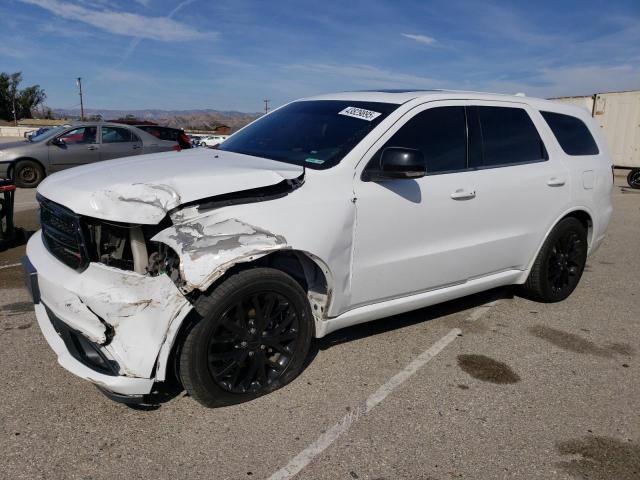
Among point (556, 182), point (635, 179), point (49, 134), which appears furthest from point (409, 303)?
point (635, 179)

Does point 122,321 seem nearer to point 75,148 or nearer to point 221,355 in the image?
point 221,355

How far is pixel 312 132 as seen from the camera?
3.75m

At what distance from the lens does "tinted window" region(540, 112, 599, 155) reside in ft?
15.4

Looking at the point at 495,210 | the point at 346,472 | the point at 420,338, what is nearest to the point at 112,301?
the point at 346,472

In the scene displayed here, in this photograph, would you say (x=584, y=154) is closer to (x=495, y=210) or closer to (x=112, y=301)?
(x=495, y=210)

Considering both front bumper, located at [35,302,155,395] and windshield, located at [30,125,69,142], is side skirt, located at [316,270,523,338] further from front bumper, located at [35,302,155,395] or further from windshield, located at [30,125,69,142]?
windshield, located at [30,125,69,142]

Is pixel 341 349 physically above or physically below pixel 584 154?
below

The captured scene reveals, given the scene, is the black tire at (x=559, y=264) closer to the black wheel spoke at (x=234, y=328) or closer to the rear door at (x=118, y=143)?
the black wheel spoke at (x=234, y=328)

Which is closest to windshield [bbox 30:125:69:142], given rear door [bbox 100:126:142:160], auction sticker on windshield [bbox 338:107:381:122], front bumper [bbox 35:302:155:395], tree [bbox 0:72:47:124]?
rear door [bbox 100:126:142:160]

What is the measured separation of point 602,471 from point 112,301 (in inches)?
98.5

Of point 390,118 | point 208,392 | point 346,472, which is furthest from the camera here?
point 390,118

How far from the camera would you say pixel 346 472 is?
250 cm

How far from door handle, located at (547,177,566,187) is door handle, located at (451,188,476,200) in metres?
1.00

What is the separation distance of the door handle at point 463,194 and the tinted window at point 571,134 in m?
1.39
